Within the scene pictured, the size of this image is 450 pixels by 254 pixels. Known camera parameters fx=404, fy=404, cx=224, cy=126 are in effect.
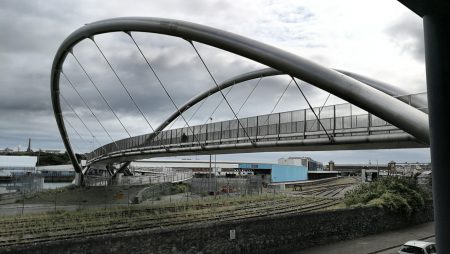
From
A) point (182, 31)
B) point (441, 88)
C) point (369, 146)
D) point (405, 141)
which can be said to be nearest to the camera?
point (441, 88)

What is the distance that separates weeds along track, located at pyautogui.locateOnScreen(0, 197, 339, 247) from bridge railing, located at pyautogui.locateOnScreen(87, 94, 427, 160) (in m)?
6.33

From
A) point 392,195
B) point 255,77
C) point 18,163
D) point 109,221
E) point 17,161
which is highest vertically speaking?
point 255,77

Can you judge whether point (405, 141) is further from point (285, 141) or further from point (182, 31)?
point (182, 31)

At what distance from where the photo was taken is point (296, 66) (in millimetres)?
17922

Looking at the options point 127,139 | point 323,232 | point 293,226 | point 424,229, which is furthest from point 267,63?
point 127,139

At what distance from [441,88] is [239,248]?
1354 cm

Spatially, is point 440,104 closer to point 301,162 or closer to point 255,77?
point 255,77

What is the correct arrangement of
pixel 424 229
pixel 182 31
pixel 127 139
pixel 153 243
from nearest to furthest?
pixel 153 243 → pixel 182 31 → pixel 424 229 → pixel 127 139

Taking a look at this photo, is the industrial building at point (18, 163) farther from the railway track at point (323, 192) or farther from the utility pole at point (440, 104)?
the utility pole at point (440, 104)

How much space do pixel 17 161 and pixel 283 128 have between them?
121440mm

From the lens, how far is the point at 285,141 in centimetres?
2903

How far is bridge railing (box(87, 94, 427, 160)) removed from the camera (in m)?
23.7

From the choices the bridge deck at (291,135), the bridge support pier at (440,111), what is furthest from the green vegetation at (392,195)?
the bridge support pier at (440,111)

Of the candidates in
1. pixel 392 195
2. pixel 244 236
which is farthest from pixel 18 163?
pixel 244 236
